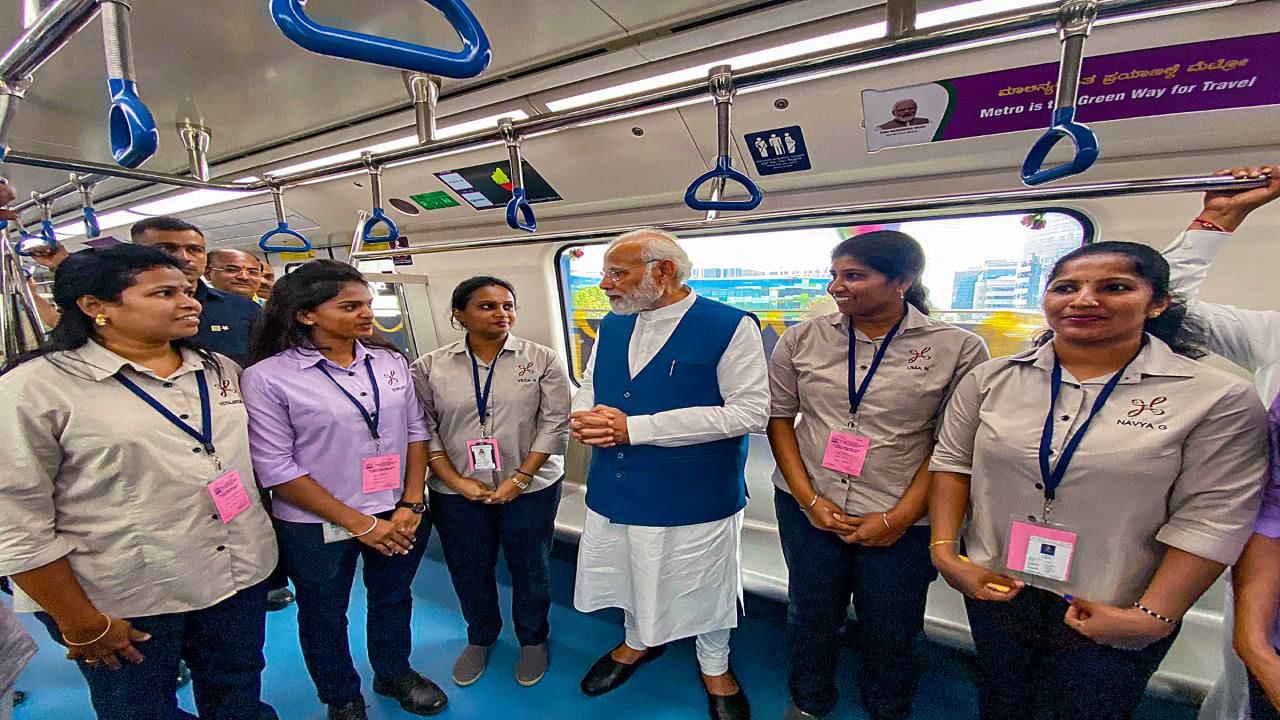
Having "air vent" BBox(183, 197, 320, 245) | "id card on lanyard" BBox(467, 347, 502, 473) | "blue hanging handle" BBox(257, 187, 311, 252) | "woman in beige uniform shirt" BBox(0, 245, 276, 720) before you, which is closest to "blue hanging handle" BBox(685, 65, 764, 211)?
"id card on lanyard" BBox(467, 347, 502, 473)

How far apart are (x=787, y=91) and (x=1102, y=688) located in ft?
7.39

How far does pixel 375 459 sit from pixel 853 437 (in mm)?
1982

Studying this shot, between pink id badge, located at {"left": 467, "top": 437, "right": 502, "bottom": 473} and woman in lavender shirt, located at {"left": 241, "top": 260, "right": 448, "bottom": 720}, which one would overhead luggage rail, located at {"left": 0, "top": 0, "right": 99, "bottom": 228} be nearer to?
woman in lavender shirt, located at {"left": 241, "top": 260, "right": 448, "bottom": 720}

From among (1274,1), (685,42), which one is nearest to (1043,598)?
(1274,1)

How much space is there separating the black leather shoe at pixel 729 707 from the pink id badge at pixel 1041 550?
4.65 ft

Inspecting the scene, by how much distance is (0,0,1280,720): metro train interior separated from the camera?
133 cm

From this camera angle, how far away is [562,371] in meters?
2.41

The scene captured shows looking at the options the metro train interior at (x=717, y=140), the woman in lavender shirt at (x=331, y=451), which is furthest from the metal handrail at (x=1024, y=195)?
the woman in lavender shirt at (x=331, y=451)

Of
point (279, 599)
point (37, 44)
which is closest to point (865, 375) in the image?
point (37, 44)

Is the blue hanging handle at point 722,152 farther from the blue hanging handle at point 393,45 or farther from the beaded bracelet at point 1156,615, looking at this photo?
the beaded bracelet at point 1156,615

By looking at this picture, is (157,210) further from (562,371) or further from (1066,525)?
(1066,525)

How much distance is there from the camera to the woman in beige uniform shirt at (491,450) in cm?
228

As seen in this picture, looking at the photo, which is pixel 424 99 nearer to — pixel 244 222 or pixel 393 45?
pixel 393 45

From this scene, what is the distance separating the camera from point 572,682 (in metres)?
2.44
